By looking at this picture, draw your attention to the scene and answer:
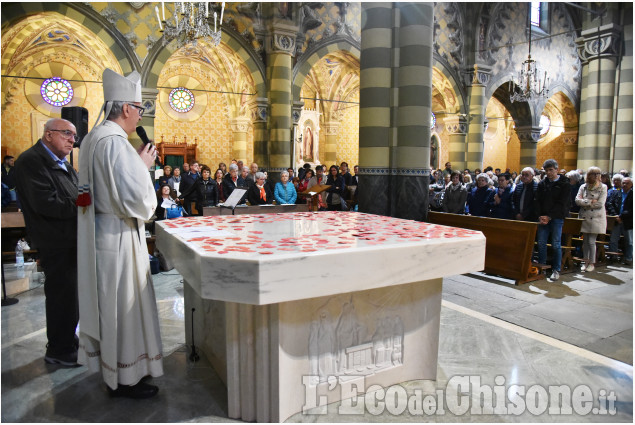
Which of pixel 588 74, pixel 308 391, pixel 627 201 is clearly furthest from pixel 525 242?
pixel 588 74

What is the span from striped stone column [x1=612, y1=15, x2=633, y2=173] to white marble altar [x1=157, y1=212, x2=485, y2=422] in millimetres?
14275

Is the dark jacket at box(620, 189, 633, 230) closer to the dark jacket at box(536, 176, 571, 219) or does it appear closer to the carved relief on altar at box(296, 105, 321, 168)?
the dark jacket at box(536, 176, 571, 219)

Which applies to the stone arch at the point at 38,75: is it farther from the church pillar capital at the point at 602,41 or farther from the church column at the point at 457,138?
the church pillar capital at the point at 602,41

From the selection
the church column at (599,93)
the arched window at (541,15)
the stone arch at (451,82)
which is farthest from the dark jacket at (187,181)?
the arched window at (541,15)

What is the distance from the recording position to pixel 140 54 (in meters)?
11.4

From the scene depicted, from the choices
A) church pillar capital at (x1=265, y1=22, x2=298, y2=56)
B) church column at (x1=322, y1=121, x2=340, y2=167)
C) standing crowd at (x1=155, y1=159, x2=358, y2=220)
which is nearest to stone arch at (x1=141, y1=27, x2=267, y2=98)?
church pillar capital at (x1=265, y1=22, x2=298, y2=56)

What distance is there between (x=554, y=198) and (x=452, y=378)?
164 inches

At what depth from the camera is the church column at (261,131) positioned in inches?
Result: 523

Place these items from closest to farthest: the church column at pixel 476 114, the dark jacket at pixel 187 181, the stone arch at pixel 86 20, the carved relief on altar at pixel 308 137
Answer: the dark jacket at pixel 187 181, the stone arch at pixel 86 20, the church column at pixel 476 114, the carved relief on altar at pixel 308 137

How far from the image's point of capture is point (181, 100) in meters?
19.8

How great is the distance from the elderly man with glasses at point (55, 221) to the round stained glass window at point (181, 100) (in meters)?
17.4

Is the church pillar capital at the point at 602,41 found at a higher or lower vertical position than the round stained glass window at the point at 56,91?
higher

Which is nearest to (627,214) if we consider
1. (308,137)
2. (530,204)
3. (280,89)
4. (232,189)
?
(530,204)

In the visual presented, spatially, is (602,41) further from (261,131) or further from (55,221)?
(55,221)
